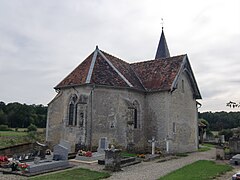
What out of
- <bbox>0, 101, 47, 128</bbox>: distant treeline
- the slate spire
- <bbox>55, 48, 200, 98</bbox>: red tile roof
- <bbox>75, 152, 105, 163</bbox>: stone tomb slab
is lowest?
<bbox>75, 152, 105, 163</bbox>: stone tomb slab

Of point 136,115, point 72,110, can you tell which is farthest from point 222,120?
point 72,110

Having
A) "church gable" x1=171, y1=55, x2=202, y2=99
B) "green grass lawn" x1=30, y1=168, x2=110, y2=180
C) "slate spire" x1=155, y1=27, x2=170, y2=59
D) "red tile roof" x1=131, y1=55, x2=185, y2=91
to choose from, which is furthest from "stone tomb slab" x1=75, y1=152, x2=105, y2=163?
"slate spire" x1=155, y1=27, x2=170, y2=59

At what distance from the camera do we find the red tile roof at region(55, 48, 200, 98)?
2068 centimetres

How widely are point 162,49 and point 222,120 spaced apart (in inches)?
1583

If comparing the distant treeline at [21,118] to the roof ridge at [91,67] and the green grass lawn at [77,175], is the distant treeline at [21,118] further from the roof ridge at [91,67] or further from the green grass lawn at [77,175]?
the green grass lawn at [77,175]

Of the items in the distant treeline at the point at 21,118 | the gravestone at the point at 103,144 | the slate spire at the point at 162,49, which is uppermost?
the slate spire at the point at 162,49

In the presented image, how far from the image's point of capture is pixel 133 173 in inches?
479

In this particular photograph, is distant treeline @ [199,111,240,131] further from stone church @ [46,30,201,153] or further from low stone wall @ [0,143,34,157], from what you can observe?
low stone wall @ [0,143,34,157]

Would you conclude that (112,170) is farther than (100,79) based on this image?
No

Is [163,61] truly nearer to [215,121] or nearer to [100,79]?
[100,79]

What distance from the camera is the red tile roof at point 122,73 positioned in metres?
20.7

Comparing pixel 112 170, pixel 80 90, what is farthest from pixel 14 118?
pixel 112 170

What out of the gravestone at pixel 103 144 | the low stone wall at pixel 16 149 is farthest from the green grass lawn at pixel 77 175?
the low stone wall at pixel 16 149

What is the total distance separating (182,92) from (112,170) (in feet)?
44.7
